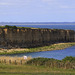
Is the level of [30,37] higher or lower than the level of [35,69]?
lower

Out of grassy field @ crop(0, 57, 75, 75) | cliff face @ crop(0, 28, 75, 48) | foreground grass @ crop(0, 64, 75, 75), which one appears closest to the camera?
foreground grass @ crop(0, 64, 75, 75)

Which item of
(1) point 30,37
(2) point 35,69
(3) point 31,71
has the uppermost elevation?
(3) point 31,71

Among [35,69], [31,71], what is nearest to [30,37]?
[35,69]

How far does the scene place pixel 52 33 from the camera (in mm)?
88500

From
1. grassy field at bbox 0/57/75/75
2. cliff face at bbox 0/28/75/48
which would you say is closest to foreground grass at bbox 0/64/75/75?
grassy field at bbox 0/57/75/75

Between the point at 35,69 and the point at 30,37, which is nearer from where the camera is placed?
the point at 35,69

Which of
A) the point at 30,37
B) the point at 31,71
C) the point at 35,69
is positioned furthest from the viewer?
the point at 30,37

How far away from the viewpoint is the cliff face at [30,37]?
246 ft

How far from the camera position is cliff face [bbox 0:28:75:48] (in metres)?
74.9

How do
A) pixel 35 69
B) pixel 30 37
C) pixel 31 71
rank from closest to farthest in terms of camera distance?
pixel 31 71
pixel 35 69
pixel 30 37

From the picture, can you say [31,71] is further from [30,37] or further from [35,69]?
[30,37]

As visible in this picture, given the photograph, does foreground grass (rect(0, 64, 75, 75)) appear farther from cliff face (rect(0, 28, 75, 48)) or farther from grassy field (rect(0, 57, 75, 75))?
cliff face (rect(0, 28, 75, 48))

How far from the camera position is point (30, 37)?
80.6m

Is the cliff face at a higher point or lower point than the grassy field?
lower
